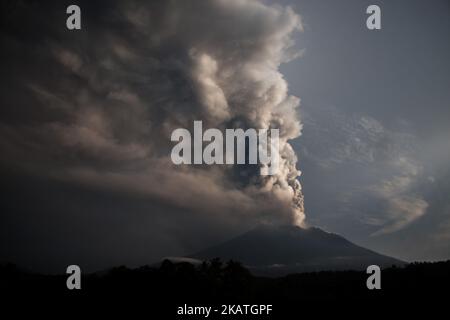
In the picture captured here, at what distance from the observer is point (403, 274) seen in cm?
9112

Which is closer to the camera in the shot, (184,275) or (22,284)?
(184,275)

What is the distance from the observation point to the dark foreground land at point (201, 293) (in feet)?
214

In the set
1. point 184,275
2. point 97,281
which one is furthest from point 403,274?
point 97,281

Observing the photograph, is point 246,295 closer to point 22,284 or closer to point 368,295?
point 368,295

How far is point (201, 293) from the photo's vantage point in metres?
68.3

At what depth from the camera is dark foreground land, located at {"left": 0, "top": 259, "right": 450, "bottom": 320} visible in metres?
65.1
